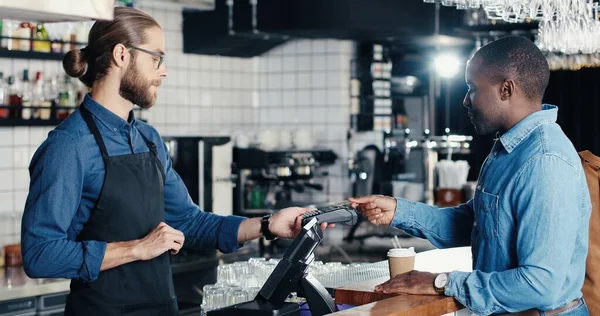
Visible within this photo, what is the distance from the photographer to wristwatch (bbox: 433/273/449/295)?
2.80 metres

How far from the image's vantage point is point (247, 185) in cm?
773

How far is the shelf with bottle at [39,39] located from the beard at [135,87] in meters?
3.18

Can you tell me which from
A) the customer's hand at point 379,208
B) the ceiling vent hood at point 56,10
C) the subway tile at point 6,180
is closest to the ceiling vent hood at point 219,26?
the subway tile at point 6,180

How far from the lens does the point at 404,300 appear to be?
110 inches

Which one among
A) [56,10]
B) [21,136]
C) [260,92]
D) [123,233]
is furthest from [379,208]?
[260,92]

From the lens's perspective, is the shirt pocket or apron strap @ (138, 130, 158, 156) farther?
apron strap @ (138, 130, 158, 156)

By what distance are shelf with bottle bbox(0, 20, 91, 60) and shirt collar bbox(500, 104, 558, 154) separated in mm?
3886

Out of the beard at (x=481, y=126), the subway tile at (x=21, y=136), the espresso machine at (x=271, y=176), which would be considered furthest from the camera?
the espresso machine at (x=271, y=176)

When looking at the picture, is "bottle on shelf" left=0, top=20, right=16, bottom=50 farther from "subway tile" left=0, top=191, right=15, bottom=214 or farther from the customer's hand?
Result: the customer's hand

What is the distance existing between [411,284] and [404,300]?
0.11 m

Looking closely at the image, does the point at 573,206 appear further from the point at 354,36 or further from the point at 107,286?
the point at 354,36

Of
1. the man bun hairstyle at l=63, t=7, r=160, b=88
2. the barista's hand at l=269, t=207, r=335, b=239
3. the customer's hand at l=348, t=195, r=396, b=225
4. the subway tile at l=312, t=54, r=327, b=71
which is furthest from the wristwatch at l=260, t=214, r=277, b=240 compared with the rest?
the subway tile at l=312, t=54, r=327, b=71

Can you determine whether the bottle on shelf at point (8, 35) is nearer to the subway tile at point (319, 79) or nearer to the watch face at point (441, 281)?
the subway tile at point (319, 79)

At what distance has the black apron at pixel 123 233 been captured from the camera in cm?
290
